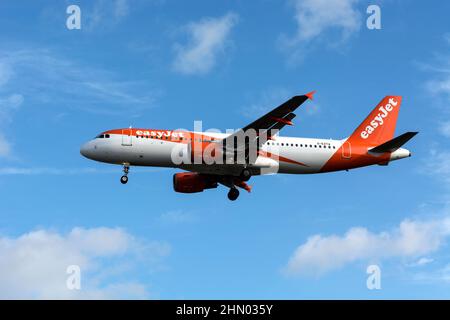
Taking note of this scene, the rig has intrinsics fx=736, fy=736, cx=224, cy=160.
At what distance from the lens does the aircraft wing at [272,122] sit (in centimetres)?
5041

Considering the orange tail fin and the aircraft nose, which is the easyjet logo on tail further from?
the aircraft nose

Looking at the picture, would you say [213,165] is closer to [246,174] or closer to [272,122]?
[246,174]

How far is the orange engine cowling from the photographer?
62.4m

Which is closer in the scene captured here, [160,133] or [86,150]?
[160,133]

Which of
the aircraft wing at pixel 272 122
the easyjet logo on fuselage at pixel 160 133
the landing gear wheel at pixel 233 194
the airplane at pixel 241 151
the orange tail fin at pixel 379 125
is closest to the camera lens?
the aircraft wing at pixel 272 122

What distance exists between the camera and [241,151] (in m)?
57.1

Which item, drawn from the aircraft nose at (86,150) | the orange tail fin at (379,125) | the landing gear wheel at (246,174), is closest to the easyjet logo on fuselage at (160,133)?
the aircraft nose at (86,150)

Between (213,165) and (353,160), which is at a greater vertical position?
(353,160)

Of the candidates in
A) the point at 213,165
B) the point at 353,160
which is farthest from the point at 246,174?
the point at 353,160

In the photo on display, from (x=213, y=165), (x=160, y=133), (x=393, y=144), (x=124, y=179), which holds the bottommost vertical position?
(x=124, y=179)

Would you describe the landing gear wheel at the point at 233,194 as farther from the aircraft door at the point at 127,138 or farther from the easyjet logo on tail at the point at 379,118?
the easyjet logo on tail at the point at 379,118

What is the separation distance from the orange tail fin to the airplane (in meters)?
0.10

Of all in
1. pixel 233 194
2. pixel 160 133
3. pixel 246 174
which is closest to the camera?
pixel 160 133

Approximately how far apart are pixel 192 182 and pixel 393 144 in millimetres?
16994
